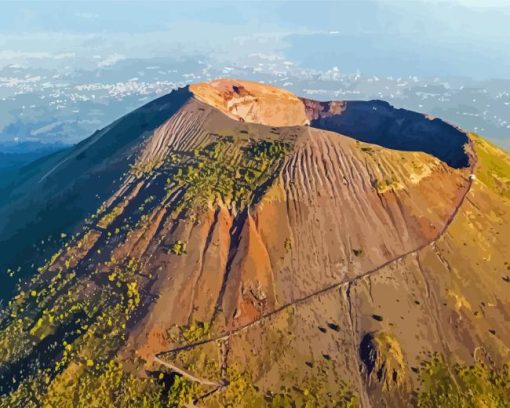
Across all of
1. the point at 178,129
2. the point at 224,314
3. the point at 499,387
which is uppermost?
the point at 178,129

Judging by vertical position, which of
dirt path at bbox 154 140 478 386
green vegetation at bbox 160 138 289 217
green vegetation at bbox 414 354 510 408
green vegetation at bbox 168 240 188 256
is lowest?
green vegetation at bbox 414 354 510 408

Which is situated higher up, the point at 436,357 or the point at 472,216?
the point at 472,216

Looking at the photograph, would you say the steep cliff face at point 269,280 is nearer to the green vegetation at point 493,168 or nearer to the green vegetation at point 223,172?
the green vegetation at point 223,172

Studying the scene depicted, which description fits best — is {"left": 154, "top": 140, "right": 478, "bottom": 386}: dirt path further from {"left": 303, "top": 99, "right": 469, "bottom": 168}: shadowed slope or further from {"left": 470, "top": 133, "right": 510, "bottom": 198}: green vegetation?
{"left": 303, "top": 99, "right": 469, "bottom": 168}: shadowed slope

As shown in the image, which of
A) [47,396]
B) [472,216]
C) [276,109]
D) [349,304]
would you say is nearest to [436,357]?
[349,304]

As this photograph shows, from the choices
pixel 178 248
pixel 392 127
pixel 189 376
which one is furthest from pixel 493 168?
pixel 189 376

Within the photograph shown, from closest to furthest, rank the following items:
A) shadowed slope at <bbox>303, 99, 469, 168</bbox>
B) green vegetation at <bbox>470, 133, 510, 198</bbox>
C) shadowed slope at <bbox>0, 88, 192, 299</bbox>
→ 1. shadowed slope at <bbox>0, 88, 192, 299</bbox>
2. green vegetation at <bbox>470, 133, 510, 198</bbox>
3. shadowed slope at <bbox>303, 99, 469, 168</bbox>

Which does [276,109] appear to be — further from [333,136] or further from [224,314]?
[224,314]

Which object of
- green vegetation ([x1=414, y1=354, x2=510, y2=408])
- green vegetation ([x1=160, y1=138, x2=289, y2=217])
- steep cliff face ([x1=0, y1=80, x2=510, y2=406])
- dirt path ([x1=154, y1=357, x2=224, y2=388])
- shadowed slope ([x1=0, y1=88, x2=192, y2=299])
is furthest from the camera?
shadowed slope ([x1=0, y1=88, x2=192, y2=299])

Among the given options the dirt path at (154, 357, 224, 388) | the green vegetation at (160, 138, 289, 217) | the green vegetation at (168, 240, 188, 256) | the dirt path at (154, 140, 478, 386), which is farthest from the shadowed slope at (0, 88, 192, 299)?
the dirt path at (154, 140, 478, 386)
